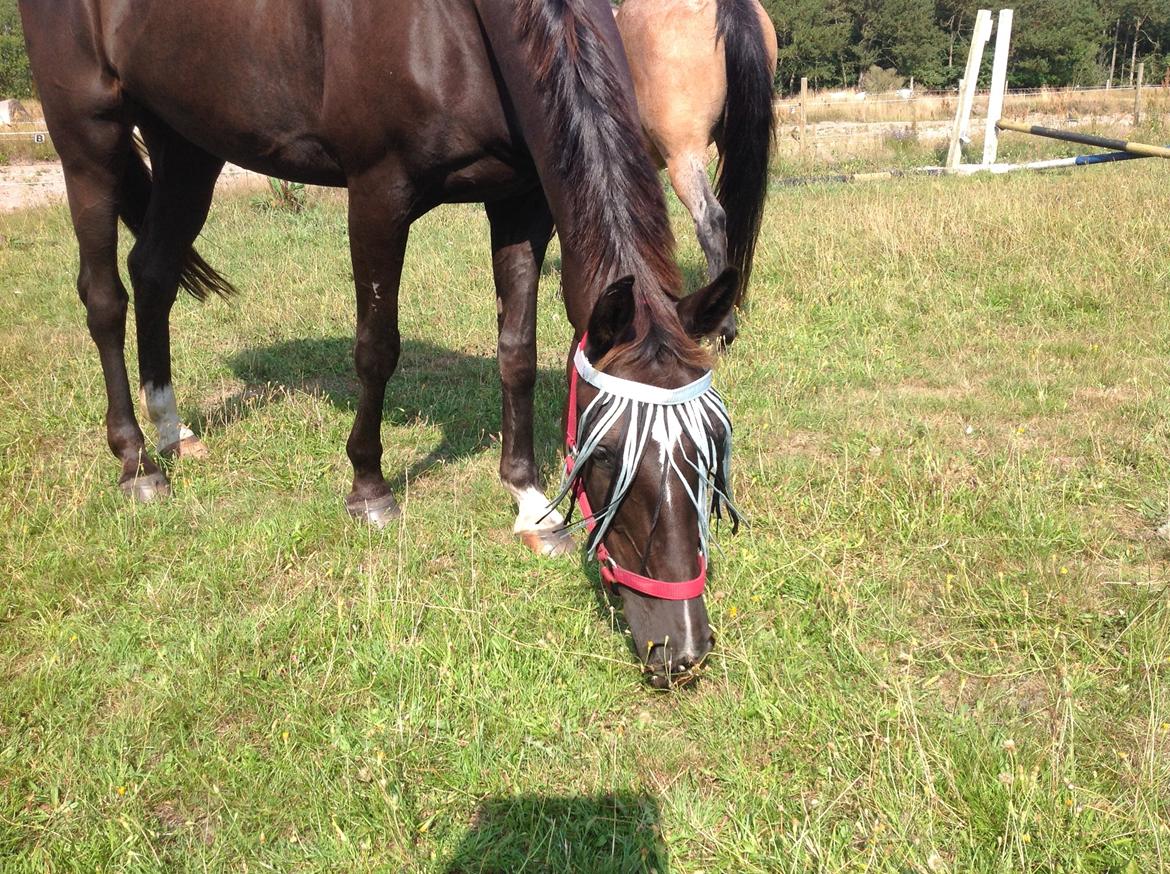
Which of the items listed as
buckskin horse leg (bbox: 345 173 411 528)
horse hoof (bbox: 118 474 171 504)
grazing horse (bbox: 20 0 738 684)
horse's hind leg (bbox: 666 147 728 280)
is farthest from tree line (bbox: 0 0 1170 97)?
horse hoof (bbox: 118 474 171 504)

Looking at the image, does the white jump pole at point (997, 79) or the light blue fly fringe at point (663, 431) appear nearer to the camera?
the light blue fly fringe at point (663, 431)

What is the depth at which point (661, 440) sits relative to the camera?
2074 mm

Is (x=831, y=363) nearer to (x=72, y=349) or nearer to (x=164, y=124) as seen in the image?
(x=164, y=124)

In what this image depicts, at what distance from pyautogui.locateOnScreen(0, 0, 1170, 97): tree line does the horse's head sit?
60444 mm

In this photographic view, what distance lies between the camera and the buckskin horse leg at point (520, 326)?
3.60 m

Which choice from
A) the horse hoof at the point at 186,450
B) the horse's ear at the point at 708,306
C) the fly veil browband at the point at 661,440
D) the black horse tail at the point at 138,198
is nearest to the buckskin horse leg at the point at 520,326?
the fly veil browband at the point at 661,440

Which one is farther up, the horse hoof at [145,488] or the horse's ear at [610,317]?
the horse's ear at [610,317]

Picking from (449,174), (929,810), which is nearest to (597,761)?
(929,810)

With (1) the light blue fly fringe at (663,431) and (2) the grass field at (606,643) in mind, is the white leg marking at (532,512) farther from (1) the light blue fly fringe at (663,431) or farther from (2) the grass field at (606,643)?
(1) the light blue fly fringe at (663,431)

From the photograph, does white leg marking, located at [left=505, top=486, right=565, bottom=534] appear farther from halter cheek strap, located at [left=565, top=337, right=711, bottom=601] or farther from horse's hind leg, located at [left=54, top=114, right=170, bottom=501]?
horse's hind leg, located at [left=54, top=114, right=170, bottom=501]

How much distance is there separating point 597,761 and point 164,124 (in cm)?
398

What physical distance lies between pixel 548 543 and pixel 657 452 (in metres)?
1.36

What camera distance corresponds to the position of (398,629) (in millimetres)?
2787

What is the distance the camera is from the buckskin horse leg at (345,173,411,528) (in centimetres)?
326
